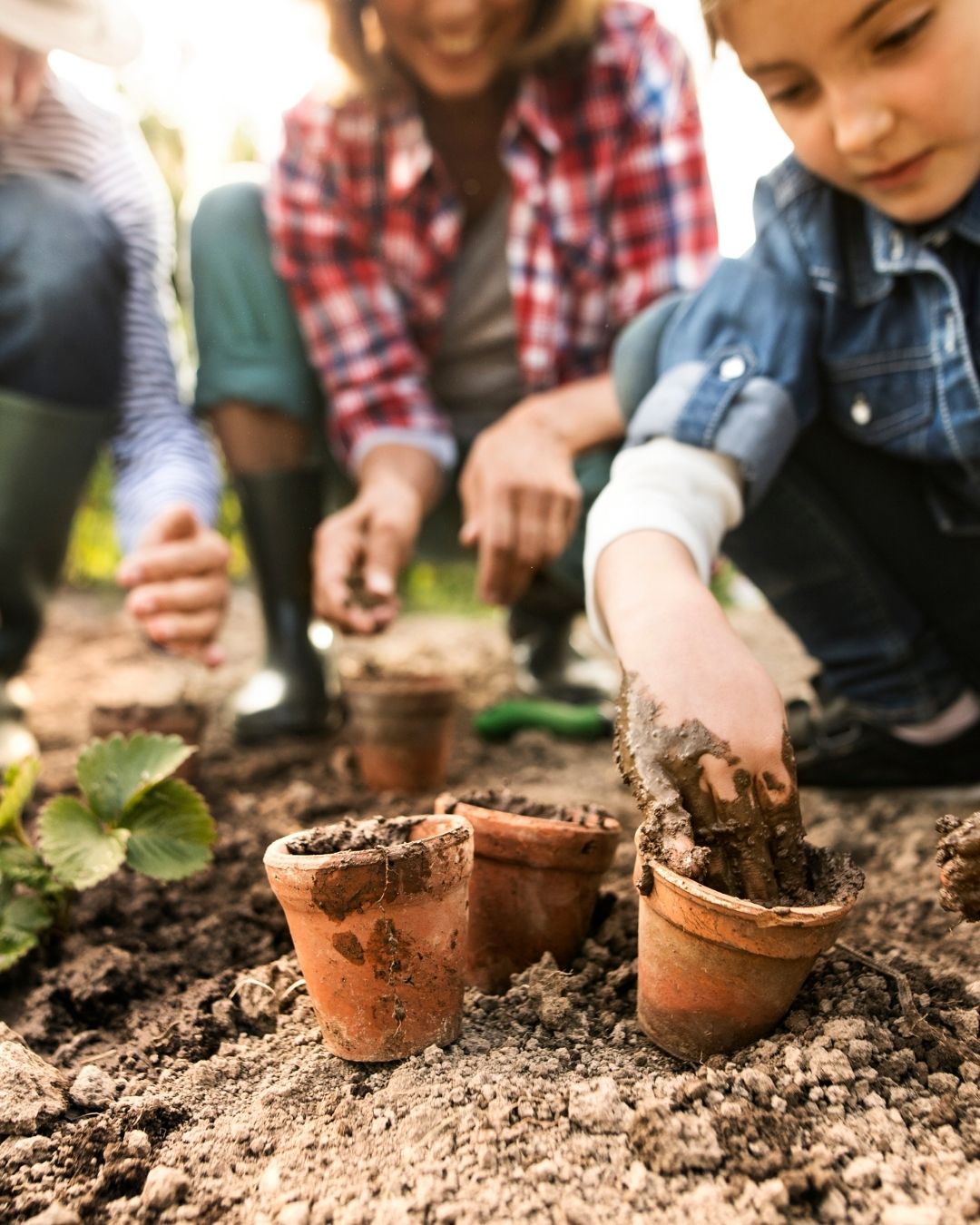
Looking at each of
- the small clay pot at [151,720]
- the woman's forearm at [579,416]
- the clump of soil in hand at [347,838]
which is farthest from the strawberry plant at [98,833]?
the woman's forearm at [579,416]

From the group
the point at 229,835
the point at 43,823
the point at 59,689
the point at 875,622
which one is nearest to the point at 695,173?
the point at 875,622

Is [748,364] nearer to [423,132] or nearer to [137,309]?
[423,132]

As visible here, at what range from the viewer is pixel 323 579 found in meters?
2.13

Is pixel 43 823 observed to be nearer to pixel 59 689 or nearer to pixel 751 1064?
pixel 751 1064

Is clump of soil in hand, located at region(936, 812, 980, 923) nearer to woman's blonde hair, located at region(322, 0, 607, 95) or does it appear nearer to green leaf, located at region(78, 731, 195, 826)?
green leaf, located at region(78, 731, 195, 826)

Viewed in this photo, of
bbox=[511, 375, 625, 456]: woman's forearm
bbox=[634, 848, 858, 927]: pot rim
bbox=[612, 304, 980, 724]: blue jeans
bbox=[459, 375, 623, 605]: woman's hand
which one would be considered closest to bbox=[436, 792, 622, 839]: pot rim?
bbox=[634, 848, 858, 927]: pot rim

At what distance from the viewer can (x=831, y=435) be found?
71.1 inches

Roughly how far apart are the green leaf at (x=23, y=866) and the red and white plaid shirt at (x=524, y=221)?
1295mm

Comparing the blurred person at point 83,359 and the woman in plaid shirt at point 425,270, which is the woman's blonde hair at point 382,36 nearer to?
the woman in plaid shirt at point 425,270

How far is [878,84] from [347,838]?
119 cm

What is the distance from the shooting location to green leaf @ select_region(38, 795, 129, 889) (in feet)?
4.47

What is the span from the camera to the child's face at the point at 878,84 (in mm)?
1380

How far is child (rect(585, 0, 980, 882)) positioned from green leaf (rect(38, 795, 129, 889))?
2.35 feet

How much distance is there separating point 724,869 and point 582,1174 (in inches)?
12.8
